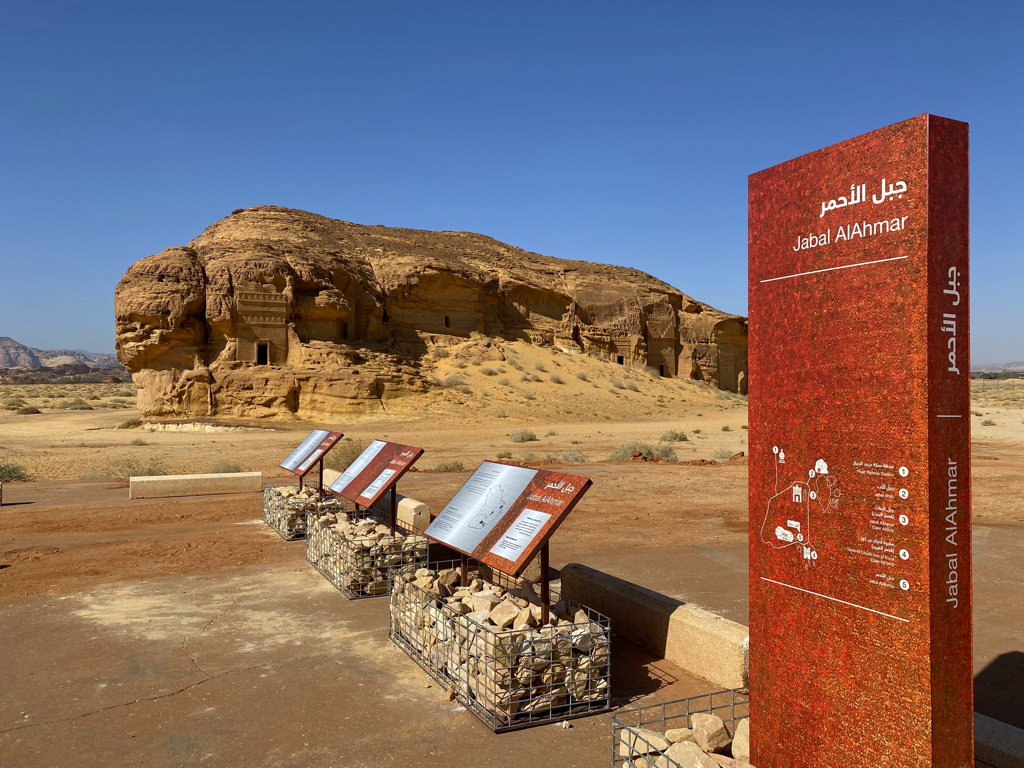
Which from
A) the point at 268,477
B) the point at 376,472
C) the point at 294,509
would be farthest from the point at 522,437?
the point at 376,472

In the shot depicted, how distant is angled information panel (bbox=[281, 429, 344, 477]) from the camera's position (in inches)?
437

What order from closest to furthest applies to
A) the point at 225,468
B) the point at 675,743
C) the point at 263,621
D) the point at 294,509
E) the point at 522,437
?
the point at 675,743 < the point at 263,621 < the point at 294,509 < the point at 225,468 < the point at 522,437

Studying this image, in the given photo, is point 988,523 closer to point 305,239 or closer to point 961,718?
point 961,718

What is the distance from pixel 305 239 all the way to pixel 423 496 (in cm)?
3702

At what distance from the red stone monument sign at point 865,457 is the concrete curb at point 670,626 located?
144 cm

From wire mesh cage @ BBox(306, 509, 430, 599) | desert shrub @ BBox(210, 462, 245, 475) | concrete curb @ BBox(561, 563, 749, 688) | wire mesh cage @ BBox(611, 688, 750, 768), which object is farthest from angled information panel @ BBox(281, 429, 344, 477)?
desert shrub @ BBox(210, 462, 245, 475)

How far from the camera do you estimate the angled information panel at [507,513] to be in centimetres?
505

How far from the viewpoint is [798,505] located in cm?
358

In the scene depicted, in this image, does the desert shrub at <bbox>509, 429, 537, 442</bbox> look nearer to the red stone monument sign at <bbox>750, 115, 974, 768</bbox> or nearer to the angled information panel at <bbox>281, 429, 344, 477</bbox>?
the angled information panel at <bbox>281, 429, 344, 477</bbox>

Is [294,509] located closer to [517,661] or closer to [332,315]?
[517,661]

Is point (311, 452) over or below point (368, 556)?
over

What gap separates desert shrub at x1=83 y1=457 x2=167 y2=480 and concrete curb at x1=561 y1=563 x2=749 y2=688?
14.7 m

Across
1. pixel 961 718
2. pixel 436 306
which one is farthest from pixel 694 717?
pixel 436 306

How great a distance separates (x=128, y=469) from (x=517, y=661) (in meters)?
18.0
